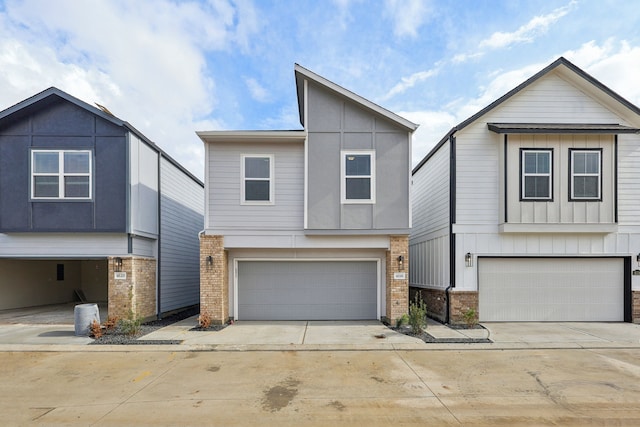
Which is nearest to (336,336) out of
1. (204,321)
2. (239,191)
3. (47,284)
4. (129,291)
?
(204,321)

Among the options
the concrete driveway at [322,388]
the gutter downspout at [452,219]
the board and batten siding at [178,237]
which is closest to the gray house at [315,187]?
the gutter downspout at [452,219]

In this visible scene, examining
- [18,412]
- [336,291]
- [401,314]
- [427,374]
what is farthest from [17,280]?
[427,374]

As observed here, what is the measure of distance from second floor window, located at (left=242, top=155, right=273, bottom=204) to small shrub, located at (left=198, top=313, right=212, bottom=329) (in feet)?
11.7

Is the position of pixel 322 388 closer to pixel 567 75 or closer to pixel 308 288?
pixel 308 288

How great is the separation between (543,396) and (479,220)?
20.3 ft

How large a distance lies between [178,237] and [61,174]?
4.78m

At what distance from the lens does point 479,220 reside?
36.4 ft

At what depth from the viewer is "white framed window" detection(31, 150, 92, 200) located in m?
10.7

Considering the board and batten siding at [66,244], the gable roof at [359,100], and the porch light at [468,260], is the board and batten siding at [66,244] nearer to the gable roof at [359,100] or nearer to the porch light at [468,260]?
the gable roof at [359,100]

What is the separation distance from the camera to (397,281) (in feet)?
35.4

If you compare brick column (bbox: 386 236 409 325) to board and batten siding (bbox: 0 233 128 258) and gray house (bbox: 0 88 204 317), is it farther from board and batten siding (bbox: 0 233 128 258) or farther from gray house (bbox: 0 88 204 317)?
board and batten siding (bbox: 0 233 128 258)

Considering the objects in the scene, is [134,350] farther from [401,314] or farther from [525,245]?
[525,245]

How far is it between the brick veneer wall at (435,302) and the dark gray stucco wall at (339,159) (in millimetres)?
2817

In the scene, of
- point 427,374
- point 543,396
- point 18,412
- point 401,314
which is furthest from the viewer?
point 401,314
